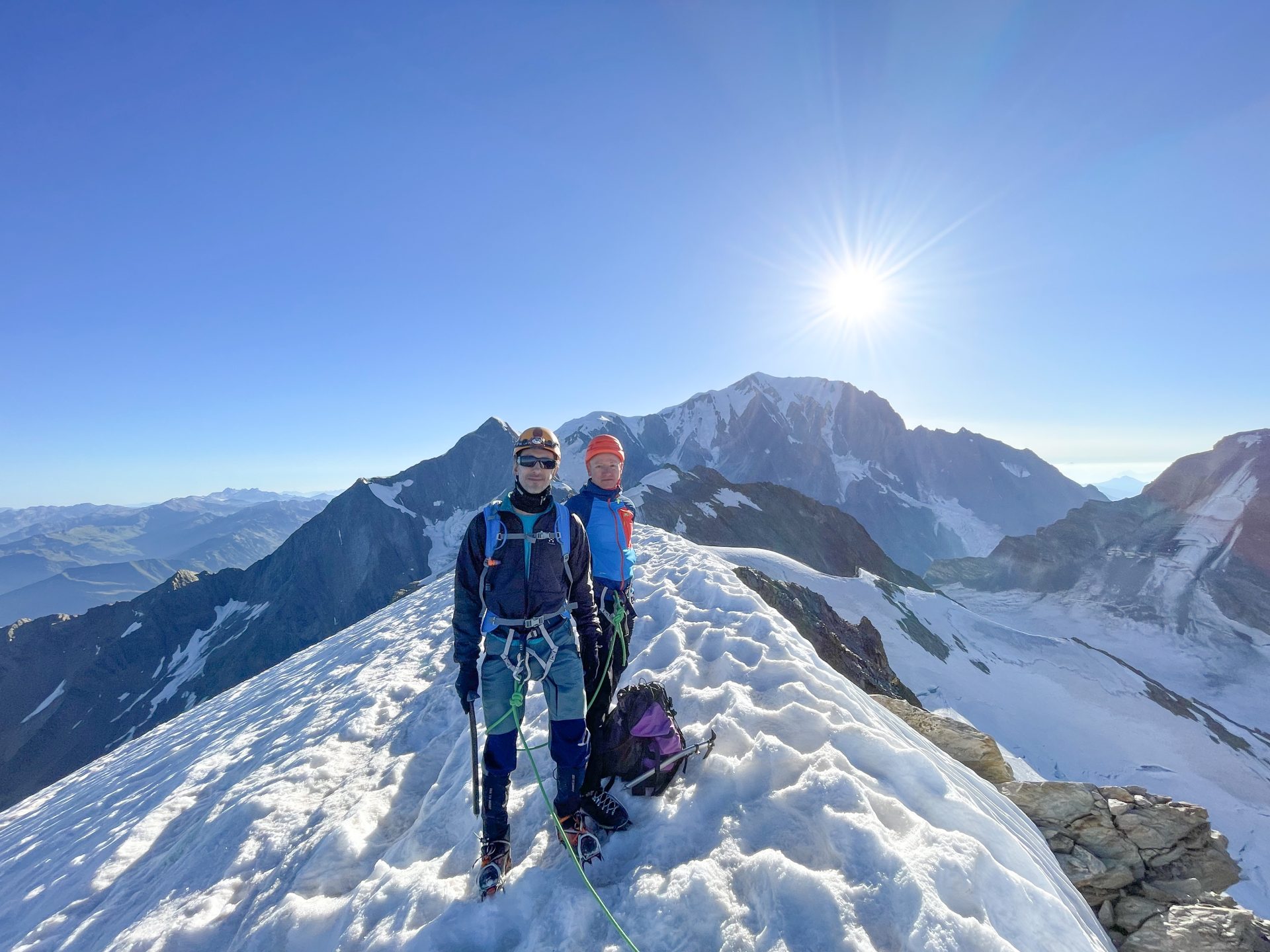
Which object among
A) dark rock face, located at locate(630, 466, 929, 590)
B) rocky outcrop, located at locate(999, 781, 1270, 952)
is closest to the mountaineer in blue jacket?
rocky outcrop, located at locate(999, 781, 1270, 952)

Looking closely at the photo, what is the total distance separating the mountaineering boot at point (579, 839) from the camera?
14.3 ft

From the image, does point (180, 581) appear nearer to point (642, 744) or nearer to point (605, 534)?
point (605, 534)

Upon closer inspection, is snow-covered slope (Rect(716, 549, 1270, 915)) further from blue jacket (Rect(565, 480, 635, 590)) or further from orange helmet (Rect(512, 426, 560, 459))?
orange helmet (Rect(512, 426, 560, 459))

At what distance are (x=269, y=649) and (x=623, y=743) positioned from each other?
117 meters

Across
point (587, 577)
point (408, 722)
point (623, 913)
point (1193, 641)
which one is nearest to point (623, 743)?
point (623, 913)

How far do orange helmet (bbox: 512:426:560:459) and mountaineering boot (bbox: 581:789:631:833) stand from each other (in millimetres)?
3535

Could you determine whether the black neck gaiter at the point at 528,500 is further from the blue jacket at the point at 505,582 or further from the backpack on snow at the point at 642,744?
the backpack on snow at the point at 642,744

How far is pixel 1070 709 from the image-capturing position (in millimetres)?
35969

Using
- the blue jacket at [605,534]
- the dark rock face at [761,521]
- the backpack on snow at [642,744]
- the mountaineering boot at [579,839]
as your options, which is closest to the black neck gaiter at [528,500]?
the blue jacket at [605,534]

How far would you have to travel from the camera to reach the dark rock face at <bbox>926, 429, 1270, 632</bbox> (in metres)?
93.4

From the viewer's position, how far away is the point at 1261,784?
116 ft

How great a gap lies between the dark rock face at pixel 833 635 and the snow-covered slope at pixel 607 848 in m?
6.18

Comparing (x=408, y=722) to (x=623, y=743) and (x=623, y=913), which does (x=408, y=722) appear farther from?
(x=623, y=913)

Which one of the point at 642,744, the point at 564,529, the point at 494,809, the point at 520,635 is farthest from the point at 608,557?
the point at 494,809
